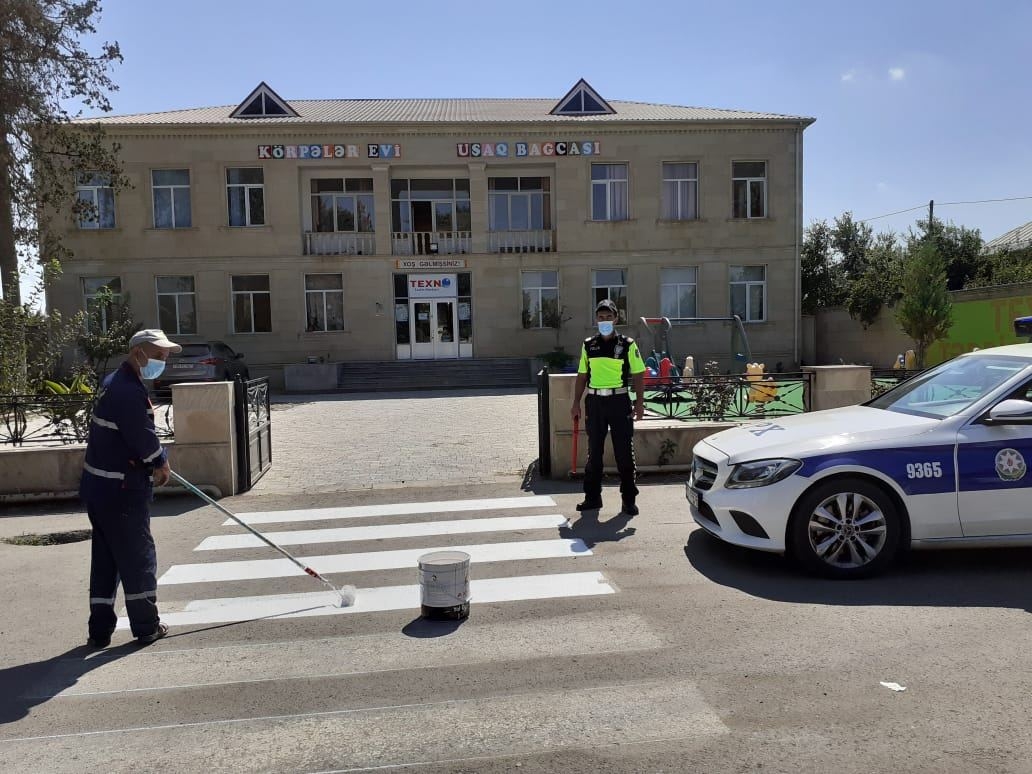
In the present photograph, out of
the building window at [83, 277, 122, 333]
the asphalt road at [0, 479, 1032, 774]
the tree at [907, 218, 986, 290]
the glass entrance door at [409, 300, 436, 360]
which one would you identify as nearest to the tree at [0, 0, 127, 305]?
the building window at [83, 277, 122, 333]

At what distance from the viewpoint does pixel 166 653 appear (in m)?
4.58

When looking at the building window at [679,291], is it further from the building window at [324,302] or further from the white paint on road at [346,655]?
the white paint on road at [346,655]

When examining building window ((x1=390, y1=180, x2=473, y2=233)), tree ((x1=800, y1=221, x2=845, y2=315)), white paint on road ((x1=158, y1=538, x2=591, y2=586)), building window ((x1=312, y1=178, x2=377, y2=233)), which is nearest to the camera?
white paint on road ((x1=158, y1=538, x2=591, y2=586))

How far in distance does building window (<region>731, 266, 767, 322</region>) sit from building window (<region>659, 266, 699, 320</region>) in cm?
157

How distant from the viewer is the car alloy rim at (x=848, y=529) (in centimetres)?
541

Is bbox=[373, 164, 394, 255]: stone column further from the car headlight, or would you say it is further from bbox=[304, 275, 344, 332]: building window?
the car headlight

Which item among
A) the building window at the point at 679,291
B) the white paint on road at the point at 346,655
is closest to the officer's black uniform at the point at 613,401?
the white paint on road at the point at 346,655

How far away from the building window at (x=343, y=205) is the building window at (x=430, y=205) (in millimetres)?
1004

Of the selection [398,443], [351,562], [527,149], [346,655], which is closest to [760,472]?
[346,655]

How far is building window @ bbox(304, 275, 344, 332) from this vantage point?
2888cm

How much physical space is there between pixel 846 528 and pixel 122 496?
15.9ft

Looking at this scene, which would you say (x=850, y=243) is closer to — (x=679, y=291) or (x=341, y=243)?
(x=679, y=291)

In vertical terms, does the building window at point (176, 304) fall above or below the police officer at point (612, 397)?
above

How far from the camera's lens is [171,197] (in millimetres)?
28125
